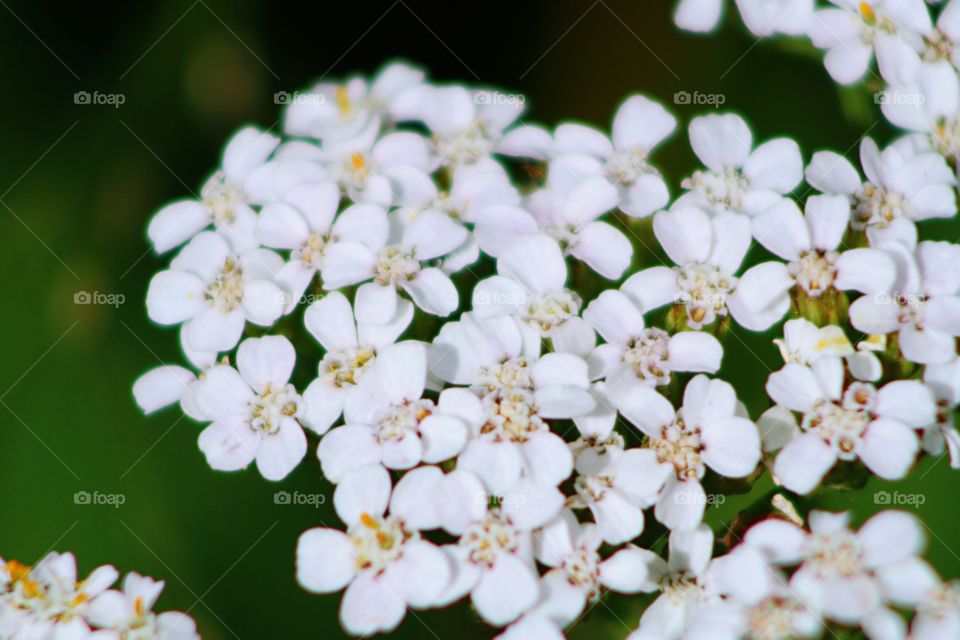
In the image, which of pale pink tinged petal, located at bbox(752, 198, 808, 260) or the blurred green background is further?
the blurred green background

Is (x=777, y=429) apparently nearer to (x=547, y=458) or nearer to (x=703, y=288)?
(x=703, y=288)

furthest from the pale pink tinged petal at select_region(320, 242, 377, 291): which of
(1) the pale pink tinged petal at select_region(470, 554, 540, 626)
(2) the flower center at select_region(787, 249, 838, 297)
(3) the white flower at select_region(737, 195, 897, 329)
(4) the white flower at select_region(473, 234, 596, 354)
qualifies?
(2) the flower center at select_region(787, 249, 838, 297)

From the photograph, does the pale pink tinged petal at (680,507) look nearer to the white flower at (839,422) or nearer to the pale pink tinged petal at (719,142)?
the white flower at (839,422)

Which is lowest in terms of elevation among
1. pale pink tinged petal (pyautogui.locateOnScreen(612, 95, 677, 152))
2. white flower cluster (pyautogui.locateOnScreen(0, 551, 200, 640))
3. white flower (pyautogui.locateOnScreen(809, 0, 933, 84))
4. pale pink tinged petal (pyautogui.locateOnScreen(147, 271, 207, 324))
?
white flower cluster (pyautogui.locateOnScreen(0, 551, 200, 640))

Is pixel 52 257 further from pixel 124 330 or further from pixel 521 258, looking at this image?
pixel 521 258

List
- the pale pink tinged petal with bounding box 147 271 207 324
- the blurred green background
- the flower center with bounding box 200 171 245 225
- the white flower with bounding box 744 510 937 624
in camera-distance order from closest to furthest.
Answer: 1. the white flower with bounding box 744 510 937 624
2. the pale pink tinged petal with bounding box 147 271 207 324
3. the flower center with bounding box 200 171 245 225
4. the blurred green background

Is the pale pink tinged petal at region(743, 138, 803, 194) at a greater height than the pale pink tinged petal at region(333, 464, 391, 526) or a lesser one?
greater

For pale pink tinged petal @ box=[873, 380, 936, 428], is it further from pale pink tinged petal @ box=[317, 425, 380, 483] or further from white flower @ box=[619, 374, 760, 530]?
pale pink tinged petal @ box=[317, 425, 380, 483]
